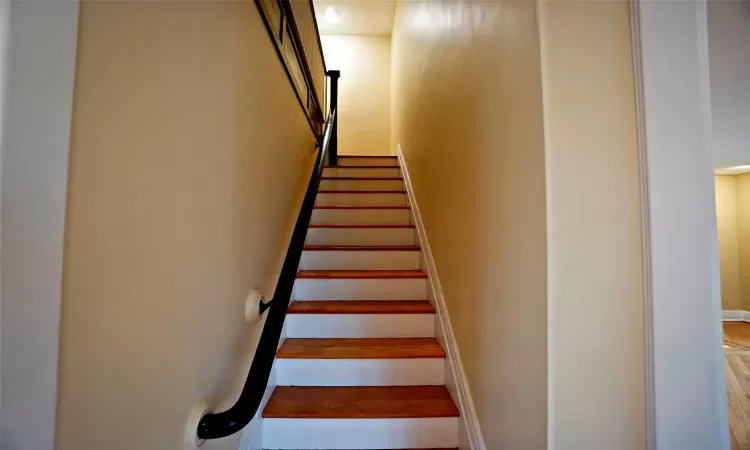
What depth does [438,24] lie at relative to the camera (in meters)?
1.89

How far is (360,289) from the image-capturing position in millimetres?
2037

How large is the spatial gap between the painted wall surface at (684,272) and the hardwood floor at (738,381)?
165cm

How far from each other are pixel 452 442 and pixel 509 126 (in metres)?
1.22

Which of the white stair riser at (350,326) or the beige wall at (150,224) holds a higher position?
the beige wall at (150,224)

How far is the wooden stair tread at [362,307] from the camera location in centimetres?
179

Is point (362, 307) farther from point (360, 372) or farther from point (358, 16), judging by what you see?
point (358, 16)

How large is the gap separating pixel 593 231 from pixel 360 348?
3.93 ft

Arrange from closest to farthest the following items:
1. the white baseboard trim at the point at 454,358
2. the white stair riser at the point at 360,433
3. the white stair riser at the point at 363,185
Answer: the white baseboard trim at the point at 454,358, the white stair riser at the point at 360,433, the white stair riser at the point at 363,185

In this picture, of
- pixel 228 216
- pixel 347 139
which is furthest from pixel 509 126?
pixel 347 139

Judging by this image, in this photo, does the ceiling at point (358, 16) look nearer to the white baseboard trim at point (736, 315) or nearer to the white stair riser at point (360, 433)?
the white stair riser at point (360, 433)

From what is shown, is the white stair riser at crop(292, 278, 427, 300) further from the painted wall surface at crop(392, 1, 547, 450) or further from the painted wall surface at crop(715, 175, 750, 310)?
the painted wall surface at crop(715, 175, 750, 310)

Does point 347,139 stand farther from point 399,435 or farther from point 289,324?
point 399,435

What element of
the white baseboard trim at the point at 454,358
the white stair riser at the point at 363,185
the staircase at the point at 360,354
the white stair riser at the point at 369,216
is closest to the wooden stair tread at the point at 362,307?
the staircase at the point at 360,354

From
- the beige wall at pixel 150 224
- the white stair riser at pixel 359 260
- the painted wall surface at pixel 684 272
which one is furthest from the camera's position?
the white stair riser at pixel 359 260
